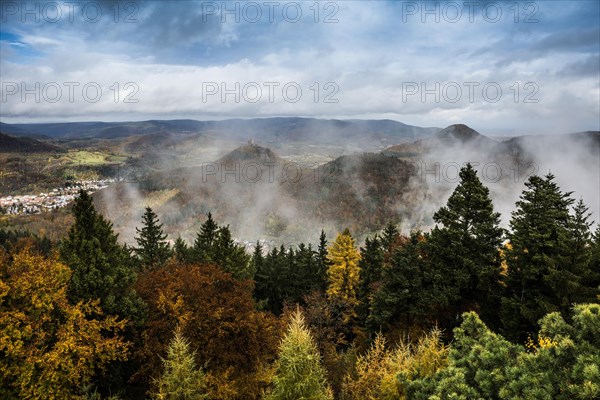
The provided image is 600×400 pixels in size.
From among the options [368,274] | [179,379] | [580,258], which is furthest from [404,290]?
[179,379]

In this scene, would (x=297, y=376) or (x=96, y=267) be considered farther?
(x=96, y=267)

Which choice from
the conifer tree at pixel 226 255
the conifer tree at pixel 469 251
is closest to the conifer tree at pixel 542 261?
the conifer tree at pixel 469 251

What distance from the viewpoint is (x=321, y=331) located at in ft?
94.5

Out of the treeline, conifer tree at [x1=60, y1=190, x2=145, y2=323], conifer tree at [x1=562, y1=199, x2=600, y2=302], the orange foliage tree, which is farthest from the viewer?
conifer tree at [x1=60, y1=190, x2=145, y2=323]

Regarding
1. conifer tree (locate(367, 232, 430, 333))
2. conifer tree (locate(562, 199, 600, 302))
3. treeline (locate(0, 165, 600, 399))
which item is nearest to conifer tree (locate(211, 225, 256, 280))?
treeline (locate(0, 165, 600, 399))

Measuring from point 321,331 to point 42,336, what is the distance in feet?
60.8

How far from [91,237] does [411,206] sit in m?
183

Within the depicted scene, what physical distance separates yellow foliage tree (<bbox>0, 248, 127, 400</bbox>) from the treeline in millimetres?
76

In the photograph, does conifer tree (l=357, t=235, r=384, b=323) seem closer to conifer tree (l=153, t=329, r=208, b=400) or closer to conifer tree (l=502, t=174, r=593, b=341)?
conifer tree (l=502, t=174, r=593, b=341)

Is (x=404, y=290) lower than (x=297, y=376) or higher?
higher

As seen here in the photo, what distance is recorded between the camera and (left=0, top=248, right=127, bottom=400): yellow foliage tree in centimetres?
1633

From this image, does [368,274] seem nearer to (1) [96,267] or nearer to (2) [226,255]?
(2) [226,255]

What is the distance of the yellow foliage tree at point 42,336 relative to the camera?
1633cm

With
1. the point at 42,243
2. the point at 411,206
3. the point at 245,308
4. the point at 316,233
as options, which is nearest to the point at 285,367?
the point at 245,308
